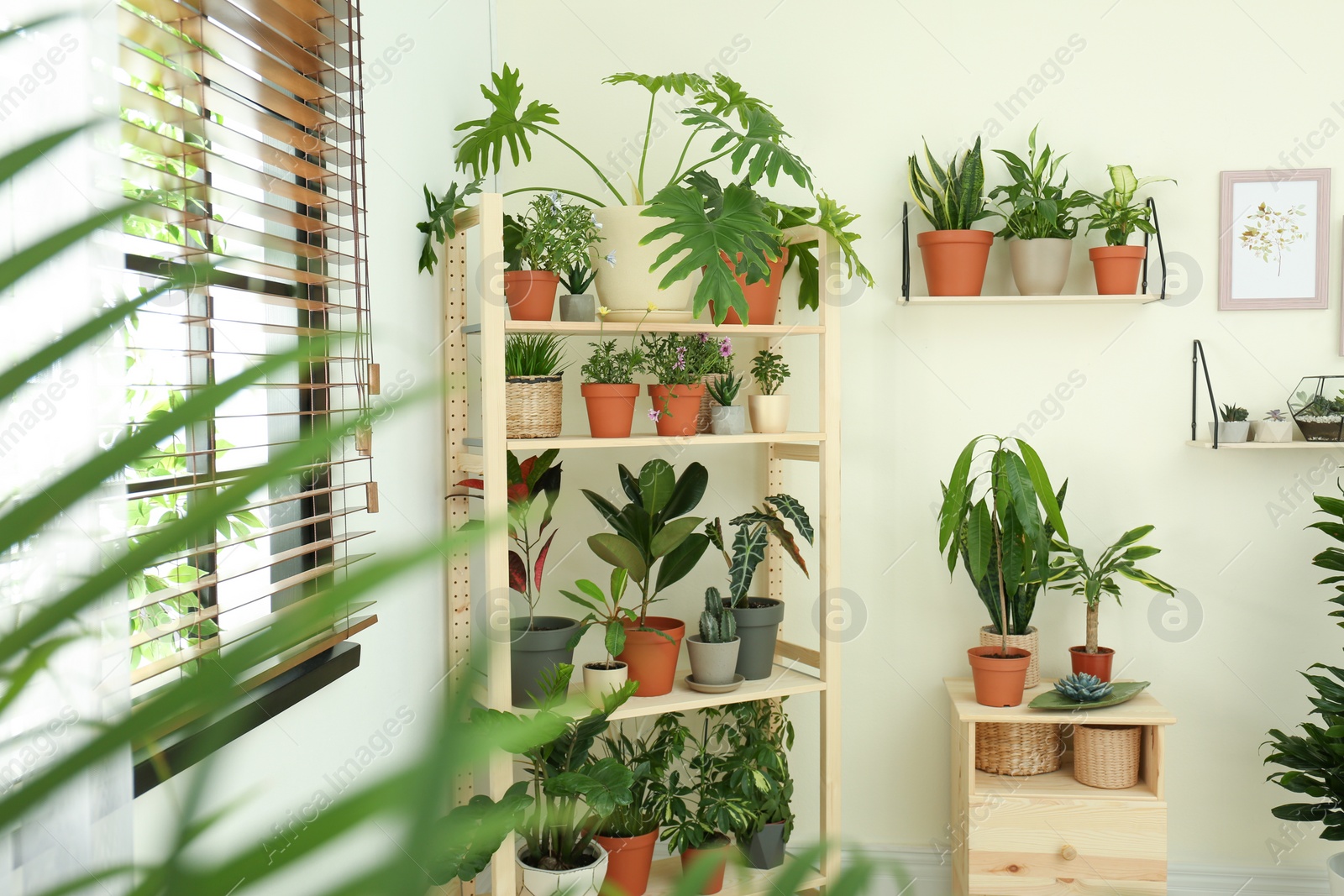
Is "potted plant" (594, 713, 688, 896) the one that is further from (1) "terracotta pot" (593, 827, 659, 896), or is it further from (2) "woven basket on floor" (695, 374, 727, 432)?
(2) "woven basket on floor" (695, 374, 727, 432)

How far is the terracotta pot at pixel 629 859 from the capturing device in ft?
6.81

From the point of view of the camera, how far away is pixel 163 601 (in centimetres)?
112

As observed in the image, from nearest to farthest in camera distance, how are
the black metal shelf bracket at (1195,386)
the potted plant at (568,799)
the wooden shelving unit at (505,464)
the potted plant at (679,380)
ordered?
the potted plant at (568,799), the wooden shelving unit at (505,464), the potted plant at (679,380), the black metal shelf bracket at (1195,386)

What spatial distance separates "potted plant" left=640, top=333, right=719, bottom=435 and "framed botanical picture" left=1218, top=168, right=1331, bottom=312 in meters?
1.43

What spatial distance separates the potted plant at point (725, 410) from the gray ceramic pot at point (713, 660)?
49cm

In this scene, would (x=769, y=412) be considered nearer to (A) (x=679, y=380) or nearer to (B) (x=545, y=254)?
(A) (x=679, y=380)

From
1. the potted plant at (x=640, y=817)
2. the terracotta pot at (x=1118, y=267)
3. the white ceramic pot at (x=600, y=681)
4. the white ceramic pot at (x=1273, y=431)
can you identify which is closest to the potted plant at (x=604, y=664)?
the white ceramic pot at (x=600, y=681)

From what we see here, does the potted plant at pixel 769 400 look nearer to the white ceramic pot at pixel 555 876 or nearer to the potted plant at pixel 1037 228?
the potted plant at pixel 1037 228

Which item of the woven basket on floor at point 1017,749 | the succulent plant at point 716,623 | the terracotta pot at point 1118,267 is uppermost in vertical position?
the terracotta pot at point 1118,267

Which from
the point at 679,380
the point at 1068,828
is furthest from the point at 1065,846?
the point at 679,380

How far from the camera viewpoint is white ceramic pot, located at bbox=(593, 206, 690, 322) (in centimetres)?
212

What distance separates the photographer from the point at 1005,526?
233 centimetres

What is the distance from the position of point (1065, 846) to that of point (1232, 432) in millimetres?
1109

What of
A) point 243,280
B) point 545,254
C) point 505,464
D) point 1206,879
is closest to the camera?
point 243,280
